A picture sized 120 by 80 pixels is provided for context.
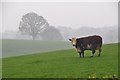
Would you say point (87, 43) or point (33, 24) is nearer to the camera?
point (87, 43)

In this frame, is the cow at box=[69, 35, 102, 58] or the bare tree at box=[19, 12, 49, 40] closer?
the cow at box=[69, 35, 102, 58]

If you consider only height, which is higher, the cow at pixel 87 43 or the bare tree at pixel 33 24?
the bare tree at pixel 33 24

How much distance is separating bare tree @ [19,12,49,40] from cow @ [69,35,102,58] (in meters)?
49.3

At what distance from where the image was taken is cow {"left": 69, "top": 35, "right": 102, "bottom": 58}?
97.1 feet

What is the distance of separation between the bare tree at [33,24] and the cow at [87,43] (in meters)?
49.3

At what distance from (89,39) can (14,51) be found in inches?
1369

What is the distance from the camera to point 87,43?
30.0 metres

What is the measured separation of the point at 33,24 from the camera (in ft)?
264

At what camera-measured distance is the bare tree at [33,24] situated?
8012 cm

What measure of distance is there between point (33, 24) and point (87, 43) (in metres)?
51.7

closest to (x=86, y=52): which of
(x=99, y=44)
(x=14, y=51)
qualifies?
(x=99, y=44)

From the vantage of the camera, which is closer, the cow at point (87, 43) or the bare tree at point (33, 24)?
the cow at point (87, 43)

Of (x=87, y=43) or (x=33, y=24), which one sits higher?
(x=33, y=24)

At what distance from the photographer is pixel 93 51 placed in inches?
1182
